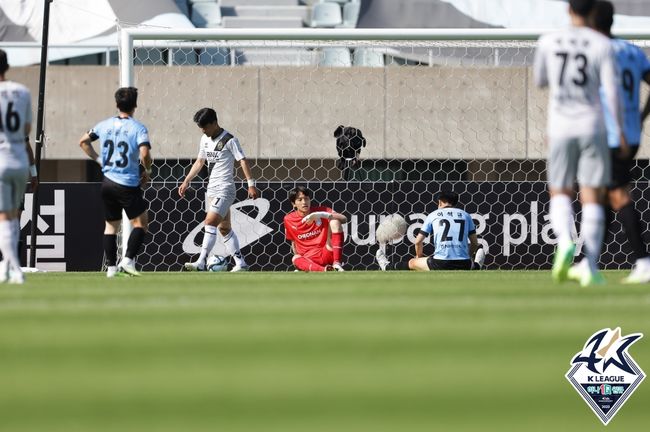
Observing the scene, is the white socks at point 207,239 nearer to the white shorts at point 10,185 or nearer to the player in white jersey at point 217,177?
the player in white jersey at point 217,177

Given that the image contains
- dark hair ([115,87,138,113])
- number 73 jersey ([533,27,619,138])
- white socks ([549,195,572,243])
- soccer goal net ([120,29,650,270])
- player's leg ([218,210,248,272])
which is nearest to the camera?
number 73 jersey ([533,27,619,138])

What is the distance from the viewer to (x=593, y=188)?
6.77 metres

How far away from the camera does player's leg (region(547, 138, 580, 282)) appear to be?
6633 mm

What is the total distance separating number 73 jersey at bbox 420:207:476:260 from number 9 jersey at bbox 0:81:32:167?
198 inches

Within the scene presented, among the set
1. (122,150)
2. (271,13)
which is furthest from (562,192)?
(271,13)

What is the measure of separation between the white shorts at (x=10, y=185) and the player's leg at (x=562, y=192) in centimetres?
353

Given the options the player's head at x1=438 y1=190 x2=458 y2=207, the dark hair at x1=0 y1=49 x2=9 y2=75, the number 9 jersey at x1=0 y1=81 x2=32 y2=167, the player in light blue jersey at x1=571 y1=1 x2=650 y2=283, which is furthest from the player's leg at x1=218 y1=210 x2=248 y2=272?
the player in light blue jersey at x1=571 y1=1 x2=650 y2=283

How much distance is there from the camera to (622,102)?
733 centimetres

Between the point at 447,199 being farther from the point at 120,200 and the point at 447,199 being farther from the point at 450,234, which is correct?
the point at 120,200

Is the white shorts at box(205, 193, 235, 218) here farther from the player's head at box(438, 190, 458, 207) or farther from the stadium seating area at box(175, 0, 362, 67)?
the stadium seating area at box(175, 0, 362, 67)

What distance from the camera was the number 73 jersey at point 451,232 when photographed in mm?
12281

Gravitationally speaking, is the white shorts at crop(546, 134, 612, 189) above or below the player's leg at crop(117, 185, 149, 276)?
above

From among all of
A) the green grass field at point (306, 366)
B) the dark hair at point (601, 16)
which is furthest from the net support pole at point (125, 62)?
the green grass field at point (306, 366)

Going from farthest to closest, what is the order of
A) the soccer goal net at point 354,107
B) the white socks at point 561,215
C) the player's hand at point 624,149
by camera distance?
1. the soccer goal net at point 354,107
2. the player's hand at point 624,149
3. the white socks at point 561,215
